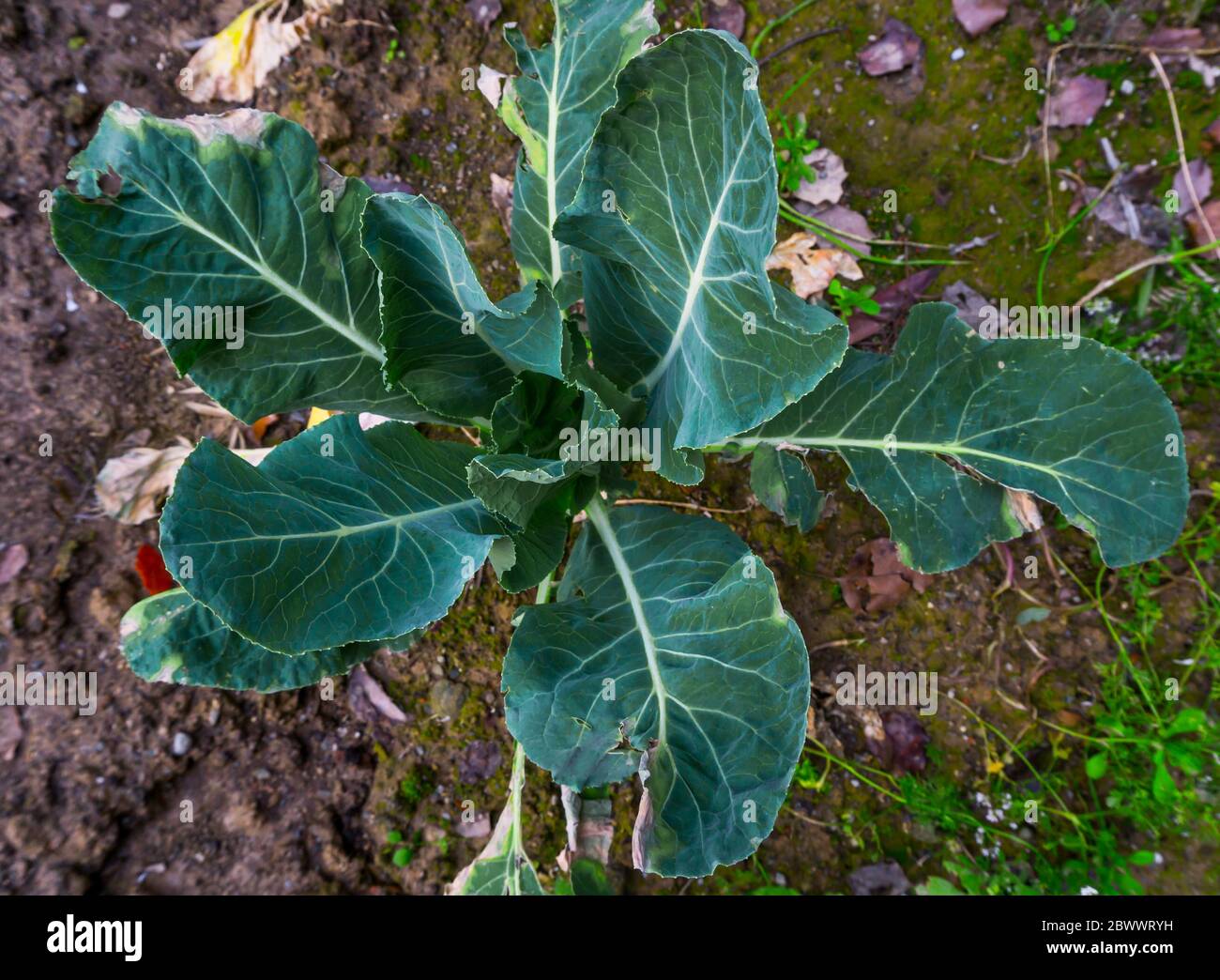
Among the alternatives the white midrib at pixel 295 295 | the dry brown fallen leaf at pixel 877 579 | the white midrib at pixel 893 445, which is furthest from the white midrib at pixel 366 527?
the dry brown fallen leaf at pixel 877 579

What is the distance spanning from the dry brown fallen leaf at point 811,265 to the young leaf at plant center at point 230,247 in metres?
1.35

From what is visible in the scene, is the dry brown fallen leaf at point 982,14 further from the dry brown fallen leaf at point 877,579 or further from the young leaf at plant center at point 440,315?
the young leaf at plant center at point 440,315

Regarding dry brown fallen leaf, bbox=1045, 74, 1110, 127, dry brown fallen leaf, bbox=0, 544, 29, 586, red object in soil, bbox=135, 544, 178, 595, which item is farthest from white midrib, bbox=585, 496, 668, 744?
dry brown fallen leaf, bbox=1045, 74, 1110, 127

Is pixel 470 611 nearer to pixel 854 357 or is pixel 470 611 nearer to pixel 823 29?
pixel 854 357

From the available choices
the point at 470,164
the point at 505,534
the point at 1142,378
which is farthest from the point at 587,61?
the point at 1142,378

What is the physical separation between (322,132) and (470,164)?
490mm

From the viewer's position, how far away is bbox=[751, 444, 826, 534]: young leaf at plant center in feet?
6.30

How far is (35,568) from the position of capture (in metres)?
2.36

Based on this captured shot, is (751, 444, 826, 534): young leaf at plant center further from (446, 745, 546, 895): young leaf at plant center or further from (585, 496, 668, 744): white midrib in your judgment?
(446, 745, 546, 895): young leaf at plant center

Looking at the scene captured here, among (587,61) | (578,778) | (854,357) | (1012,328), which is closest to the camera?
(578,778)

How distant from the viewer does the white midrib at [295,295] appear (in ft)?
5.14

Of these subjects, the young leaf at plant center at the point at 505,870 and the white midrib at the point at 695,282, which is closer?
the white midrib at the point at 695,282

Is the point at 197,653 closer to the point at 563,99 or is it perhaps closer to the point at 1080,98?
the point at 563,99

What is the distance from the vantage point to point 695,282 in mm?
1420
